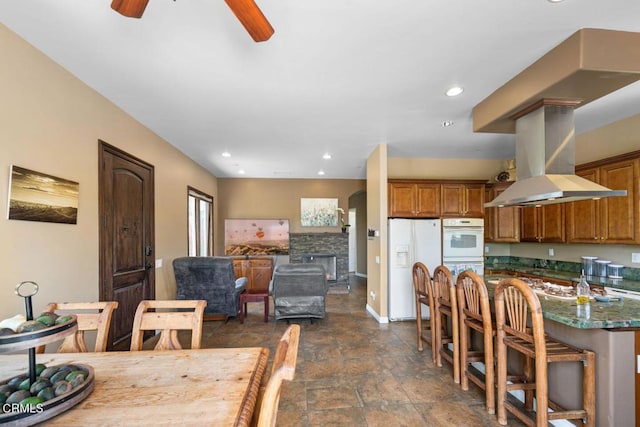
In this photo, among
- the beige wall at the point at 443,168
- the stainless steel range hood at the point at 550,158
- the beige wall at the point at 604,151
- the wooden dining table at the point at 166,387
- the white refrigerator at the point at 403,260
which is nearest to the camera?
the wooden dining table at the point at 166,387

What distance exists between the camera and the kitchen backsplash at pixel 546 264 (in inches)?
140

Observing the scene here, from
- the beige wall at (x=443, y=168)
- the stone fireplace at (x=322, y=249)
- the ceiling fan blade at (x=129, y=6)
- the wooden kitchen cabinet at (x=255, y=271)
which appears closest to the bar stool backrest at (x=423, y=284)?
the beige wall at (x=443, y=168)

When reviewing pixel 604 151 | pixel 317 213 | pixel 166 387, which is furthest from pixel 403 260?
pixel 166 387

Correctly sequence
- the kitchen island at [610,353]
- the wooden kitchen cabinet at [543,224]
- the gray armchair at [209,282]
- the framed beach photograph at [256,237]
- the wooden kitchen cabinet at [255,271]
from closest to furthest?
1. the kitchen island at [610,353]
2. the gray armchair at [209,282]
3. the wooden kitchen cabinet at [543,224]
4. the wooden kitchen cabinet at [255,271]
5. the framed beach photograph at [256,237]

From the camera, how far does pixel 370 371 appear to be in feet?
9.78

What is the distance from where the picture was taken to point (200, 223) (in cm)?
634

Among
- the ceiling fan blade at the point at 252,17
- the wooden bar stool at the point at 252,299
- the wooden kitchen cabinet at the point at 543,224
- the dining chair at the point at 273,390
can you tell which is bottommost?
the wooden bar stool at the point at 252,299

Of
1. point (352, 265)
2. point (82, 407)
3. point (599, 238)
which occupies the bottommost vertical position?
point (352, 265)

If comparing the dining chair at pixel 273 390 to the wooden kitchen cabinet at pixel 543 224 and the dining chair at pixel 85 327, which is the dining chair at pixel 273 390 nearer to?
the dining chair at pixel 85 327

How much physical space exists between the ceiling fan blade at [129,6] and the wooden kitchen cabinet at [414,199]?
13.4 feet

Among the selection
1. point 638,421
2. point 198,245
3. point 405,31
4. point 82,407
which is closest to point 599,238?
point 638,421

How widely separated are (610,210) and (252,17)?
14.8 feet

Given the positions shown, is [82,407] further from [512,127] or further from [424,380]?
[512,127]

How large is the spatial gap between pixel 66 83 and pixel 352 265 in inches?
338
